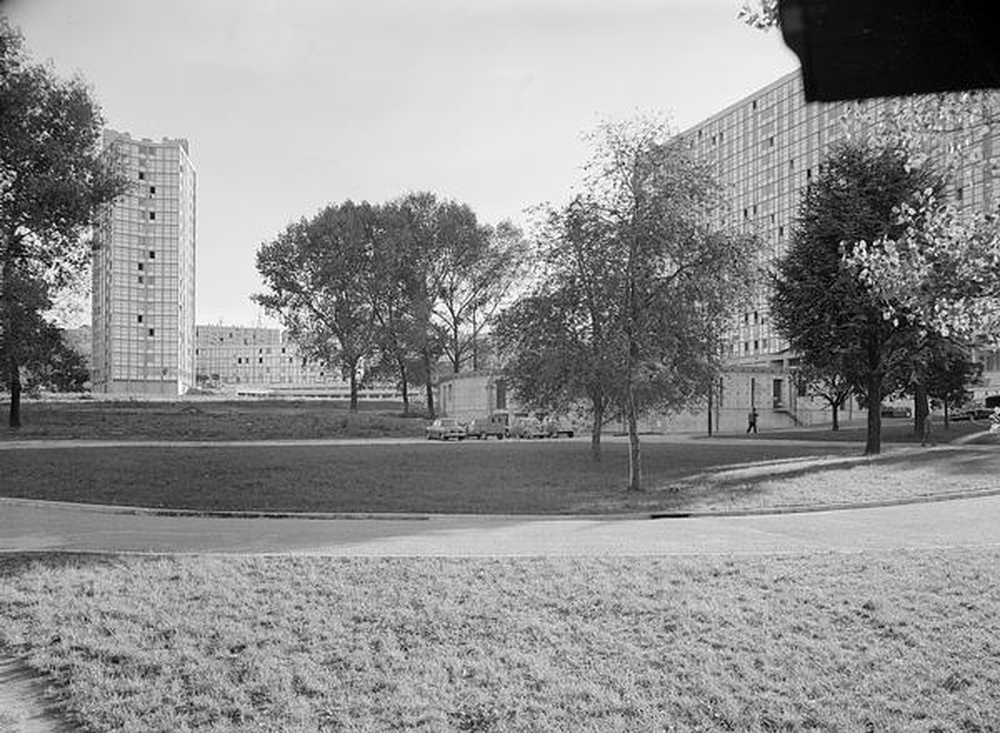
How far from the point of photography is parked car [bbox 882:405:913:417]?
74.0 m

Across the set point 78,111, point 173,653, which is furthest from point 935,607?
point 78,111

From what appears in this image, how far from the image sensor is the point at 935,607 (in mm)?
7883

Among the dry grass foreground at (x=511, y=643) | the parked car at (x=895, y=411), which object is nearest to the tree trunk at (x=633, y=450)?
the dry grass foreground at (x=511, y=643)

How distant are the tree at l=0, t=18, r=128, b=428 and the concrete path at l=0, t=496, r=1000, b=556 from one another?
8.63 metres

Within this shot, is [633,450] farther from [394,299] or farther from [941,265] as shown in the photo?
[394,299]

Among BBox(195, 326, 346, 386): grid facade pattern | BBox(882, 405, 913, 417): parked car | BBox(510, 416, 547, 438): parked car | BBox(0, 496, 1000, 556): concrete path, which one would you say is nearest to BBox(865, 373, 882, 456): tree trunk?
BBox(0, 496, 1000, 556): concrete path

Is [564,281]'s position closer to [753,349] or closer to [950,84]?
[950,84]

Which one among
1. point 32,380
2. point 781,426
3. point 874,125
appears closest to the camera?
point 874,125

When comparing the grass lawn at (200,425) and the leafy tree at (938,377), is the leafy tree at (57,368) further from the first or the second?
the leafy tree at (938,377)

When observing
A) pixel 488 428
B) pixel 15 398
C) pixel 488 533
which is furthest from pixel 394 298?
pixel 488 533

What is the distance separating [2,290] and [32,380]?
566 inches

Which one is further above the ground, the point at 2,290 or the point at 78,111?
the point at 78,111

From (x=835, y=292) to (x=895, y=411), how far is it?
4927cm

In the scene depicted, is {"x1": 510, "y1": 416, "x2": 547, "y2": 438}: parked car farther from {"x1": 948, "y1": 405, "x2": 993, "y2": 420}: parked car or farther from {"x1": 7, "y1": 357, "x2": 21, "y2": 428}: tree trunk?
{"x1": 948, "y1": 405, "x2": 993, "y2": 420}: parked car
